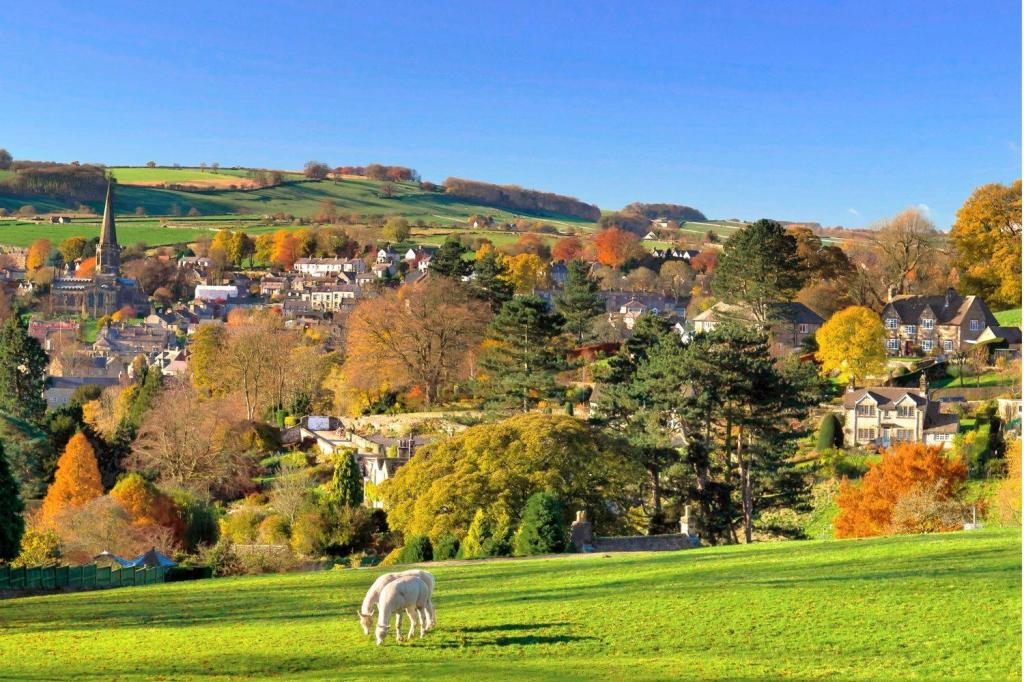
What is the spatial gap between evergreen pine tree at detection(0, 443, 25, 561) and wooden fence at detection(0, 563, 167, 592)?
450cm

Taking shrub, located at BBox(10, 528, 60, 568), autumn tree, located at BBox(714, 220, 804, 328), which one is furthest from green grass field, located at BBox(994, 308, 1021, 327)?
shrub, located at BBox(10, 528, 60, 568)

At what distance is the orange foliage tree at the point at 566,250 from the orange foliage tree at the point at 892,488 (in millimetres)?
109477

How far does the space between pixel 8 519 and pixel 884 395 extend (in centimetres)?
3572

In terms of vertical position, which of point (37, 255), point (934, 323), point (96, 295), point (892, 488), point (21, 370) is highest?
point (37, 255)

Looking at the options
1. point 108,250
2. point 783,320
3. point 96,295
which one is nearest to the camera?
point 783,320

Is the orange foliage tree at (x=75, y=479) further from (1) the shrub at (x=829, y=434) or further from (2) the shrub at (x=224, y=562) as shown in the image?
(1) the shrub at (x=829, y=434)

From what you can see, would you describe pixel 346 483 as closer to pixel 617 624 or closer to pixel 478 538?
pixel 478 538

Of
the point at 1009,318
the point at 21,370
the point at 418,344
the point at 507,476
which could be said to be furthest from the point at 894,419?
the point at 21,370

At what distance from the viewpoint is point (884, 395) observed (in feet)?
169

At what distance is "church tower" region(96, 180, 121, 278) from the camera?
14938 centimetres

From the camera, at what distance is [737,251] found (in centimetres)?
5903

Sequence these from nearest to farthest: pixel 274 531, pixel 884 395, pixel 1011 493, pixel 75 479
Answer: pixel 274 531
pixel 1011 493
pixel 75 479
pixel 884 395

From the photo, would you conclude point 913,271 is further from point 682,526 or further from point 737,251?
point 682,526

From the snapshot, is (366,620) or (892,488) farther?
(892,488)
